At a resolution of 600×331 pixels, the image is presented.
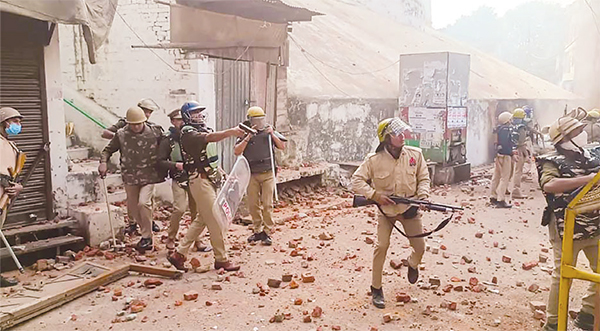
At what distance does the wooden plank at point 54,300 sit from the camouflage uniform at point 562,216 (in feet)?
13.7

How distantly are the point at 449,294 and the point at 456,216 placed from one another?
12.7ft

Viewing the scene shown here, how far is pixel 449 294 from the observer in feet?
16.8

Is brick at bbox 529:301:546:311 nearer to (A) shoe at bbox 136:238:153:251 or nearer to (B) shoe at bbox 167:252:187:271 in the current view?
(B) shoe at bbox 167:252:187:271

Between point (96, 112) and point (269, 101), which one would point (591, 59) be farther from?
point (96, 112)

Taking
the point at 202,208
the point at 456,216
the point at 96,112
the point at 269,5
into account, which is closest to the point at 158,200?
the point at 96,112

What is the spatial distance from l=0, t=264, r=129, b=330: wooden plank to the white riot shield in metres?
1.19

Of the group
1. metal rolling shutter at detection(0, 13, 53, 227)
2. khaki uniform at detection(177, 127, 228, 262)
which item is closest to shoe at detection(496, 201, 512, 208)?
khaki uniform at detection(177, 127, 228, 262)

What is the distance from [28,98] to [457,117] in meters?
9.47

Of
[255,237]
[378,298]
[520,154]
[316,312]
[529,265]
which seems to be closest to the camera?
[316,312]

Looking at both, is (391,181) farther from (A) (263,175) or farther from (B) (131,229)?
(B) (131,229)

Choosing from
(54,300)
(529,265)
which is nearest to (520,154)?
(529,265)

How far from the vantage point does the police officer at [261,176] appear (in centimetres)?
671

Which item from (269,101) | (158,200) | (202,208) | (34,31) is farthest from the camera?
(269,101)

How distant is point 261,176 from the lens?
685 centimetres
